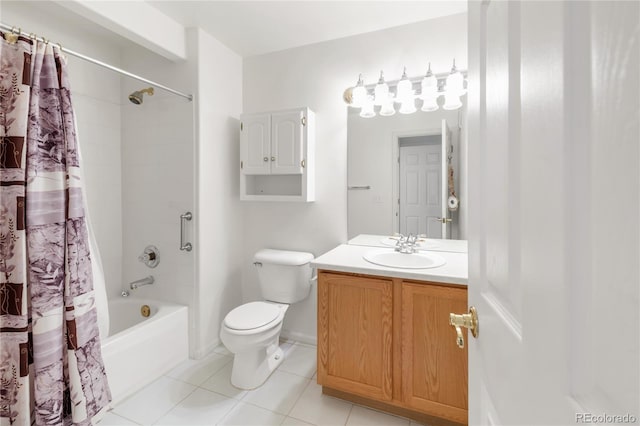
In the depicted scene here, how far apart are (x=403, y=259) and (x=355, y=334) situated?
55 cm

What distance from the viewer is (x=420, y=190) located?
1983 millimetres

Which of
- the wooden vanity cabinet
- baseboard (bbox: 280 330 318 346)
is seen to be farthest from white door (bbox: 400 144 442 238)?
baseboard (bbox: 280 330 318 346)

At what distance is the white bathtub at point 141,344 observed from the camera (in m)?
1.68

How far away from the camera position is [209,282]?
2.23 meters

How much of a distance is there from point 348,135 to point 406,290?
1.24 m

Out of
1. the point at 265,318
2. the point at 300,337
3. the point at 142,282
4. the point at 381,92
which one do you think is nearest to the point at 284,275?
the point at 265,318

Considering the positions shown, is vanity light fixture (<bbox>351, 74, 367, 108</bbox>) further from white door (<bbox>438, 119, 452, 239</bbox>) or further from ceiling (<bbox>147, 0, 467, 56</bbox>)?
white door (<bbox>438, 119, 452, 239</bbox>)

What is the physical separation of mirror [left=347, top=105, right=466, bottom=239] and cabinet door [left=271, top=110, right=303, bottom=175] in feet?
1.25

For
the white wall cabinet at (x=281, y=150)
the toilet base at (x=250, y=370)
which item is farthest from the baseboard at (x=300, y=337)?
the white wall cabinet at (x=281, y=150)

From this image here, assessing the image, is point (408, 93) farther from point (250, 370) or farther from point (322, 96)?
point (250, 370)

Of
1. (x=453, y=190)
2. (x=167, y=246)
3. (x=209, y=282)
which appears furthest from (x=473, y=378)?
(x=167, y=246)

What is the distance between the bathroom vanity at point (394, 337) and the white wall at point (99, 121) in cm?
183

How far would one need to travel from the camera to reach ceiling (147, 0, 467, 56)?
1.84 m

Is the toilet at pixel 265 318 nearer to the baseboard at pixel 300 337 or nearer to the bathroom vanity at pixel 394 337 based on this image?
the baseboard at pixel 300 337
